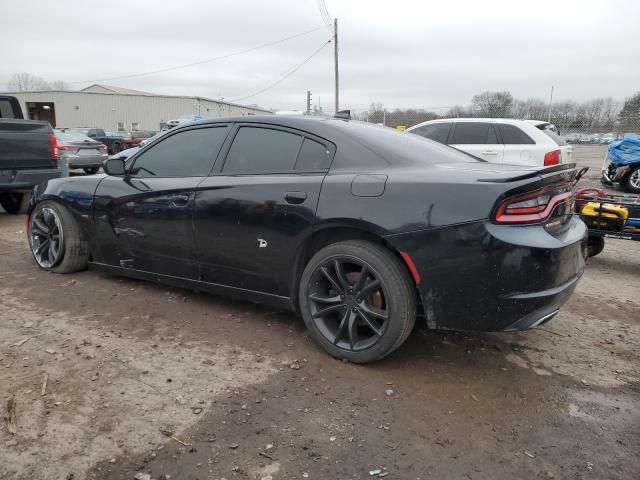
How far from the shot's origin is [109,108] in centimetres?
4831

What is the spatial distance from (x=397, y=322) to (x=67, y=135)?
16233 mm

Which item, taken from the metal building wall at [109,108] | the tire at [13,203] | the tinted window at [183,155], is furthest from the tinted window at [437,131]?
the metal building wall at [109,108]

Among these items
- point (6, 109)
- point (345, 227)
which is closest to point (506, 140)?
point (345, 227)

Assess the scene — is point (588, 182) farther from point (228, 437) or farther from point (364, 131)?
point (228, 437)

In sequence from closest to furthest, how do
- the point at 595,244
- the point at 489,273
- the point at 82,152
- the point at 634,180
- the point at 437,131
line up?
the point at 489,273 < the point at 595,244 < the point at 437,131 < the point at 634,180 < the point at 82,152

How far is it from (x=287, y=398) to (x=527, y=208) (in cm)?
158

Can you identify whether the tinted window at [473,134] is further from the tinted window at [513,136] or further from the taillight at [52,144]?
the taillight at [52,144]

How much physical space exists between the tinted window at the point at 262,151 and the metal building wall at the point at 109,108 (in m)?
49.3

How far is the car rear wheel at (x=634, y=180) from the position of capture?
436 inches

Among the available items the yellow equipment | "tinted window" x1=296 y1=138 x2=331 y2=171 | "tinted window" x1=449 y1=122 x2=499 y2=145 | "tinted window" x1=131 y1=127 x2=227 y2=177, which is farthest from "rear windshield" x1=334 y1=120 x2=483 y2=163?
"tinted window" x1=449 y1=122 x2=499 y2=145

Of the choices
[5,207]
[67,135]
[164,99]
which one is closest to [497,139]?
[5,207]

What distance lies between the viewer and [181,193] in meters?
3.46

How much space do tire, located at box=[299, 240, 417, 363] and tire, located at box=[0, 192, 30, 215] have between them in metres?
6.99

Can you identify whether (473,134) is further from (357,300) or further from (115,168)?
(357,300)
